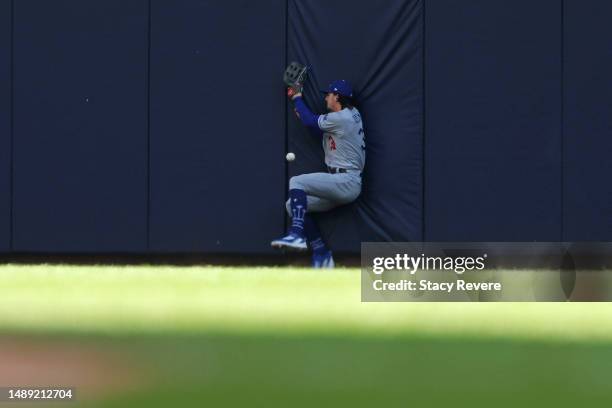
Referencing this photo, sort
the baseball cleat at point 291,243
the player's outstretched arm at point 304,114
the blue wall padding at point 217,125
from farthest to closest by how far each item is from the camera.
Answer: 1. the blue wall padding at point 217,125
2. the player's outstretched arm at point 304,114
3. the baseball cleat at point 291,243

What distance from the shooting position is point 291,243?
37.2ft

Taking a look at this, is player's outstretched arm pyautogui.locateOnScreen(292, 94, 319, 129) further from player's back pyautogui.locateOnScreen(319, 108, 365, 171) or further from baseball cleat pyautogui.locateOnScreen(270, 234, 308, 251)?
baseball cleat pyautogui.locateOnScreen(270, 234, 308, 251)

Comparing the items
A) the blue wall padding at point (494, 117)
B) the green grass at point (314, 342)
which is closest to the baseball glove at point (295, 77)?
the blue wall padding at point (494, 117)

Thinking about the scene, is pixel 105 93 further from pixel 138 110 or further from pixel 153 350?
pixel 153 350

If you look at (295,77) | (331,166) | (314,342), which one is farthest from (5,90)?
(314,342)

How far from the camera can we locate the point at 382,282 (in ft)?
35.4

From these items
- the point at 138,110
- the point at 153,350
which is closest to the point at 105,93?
the point at 138,110

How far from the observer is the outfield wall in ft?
38.2

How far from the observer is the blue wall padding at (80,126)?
12.1 metres

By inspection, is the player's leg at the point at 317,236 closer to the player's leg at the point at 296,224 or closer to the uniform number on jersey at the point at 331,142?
the player's leg at the point at 296,224

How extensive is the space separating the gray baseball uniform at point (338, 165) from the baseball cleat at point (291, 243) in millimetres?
330

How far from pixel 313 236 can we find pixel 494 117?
2248mm

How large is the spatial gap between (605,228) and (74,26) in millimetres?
6019

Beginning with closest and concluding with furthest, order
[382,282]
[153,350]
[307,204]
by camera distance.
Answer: [153,350] < [382,282] < [307,204]
